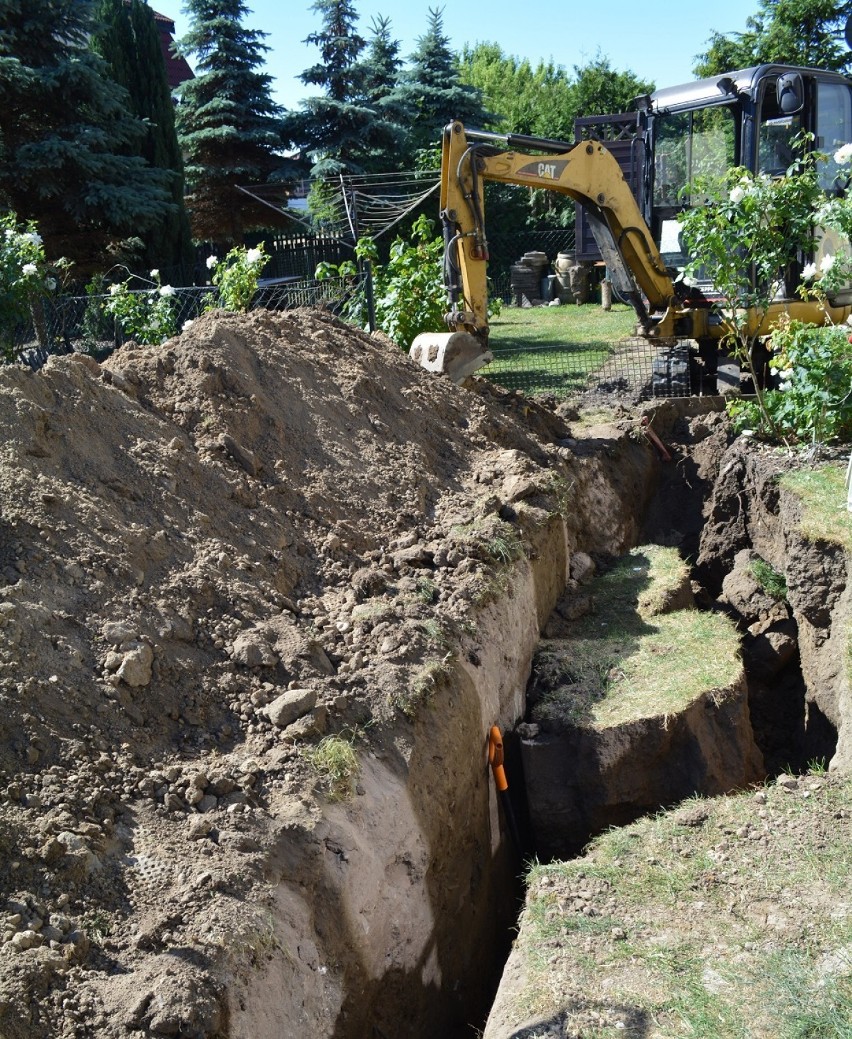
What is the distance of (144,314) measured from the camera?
9633 mm

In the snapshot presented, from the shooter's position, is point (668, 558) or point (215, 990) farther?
point (668, 558)

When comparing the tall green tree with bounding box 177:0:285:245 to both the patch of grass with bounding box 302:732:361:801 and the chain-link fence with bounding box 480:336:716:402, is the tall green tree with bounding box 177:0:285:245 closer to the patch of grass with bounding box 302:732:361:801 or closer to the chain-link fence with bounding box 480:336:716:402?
the chain-link fence with bounding box 480:336:716:402

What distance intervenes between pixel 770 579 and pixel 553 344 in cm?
964

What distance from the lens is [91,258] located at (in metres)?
14.4

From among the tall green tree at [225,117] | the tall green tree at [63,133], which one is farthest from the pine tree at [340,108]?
the tall green tree at [63,133]

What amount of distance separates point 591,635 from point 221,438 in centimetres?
264

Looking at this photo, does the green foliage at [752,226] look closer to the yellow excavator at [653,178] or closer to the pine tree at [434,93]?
the yellow excavator at [653,178]

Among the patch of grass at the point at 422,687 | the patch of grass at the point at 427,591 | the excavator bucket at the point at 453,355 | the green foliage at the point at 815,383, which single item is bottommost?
the patch of grass at the point at 422,687

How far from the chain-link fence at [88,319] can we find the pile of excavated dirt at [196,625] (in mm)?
3376

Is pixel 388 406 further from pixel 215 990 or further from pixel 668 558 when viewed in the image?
pixel 215 990

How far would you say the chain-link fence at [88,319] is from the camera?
998 cm

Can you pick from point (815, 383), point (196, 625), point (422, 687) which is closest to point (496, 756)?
point (422, 687)

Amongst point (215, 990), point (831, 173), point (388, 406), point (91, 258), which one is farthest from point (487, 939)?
point (91, 258)

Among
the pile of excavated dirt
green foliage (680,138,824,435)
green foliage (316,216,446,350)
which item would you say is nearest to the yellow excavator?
green foliage (680,138,824,435)
